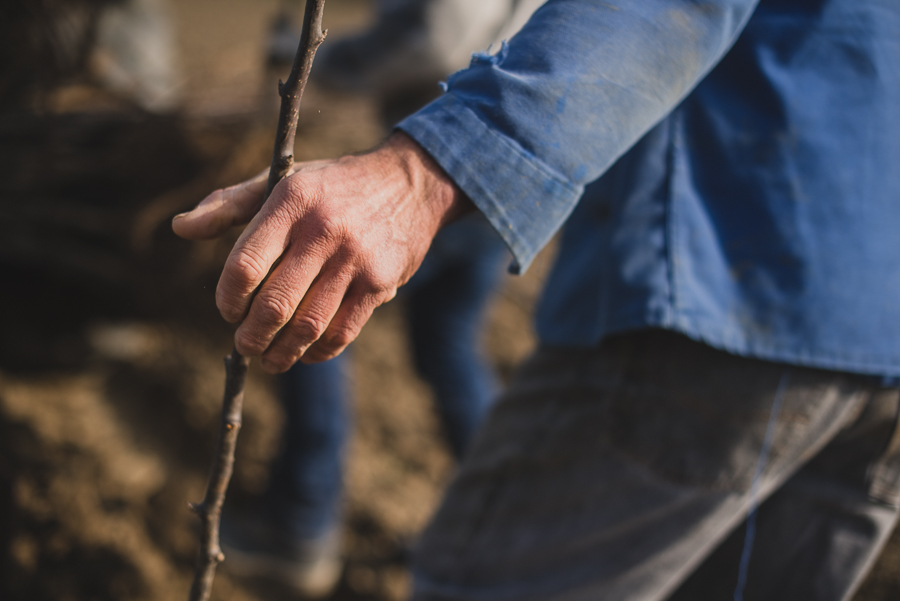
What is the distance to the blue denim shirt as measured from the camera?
54 centimetres

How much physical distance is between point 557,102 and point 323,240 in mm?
251

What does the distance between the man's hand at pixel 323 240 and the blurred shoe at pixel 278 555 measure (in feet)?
3.45

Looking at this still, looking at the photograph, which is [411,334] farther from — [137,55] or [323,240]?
[137,55]

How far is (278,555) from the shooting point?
4.60 feet

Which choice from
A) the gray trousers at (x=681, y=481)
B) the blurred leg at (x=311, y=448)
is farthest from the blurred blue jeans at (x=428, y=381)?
the gray trousers at (x=681, y=481)

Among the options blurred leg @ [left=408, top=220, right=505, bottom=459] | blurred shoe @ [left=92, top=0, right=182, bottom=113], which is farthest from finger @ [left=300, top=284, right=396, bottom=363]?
blurred shoe @ [left=92, top=0, right=182, bottom=113]

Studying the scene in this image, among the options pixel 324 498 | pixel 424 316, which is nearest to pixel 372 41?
pixel 424 316

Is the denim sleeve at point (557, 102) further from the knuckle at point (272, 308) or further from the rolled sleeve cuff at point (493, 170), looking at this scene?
the knuckle at point (272, 308)

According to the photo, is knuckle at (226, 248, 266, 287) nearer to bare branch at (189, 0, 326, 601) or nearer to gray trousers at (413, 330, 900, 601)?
bare branch at (189, 0, 326, 601)

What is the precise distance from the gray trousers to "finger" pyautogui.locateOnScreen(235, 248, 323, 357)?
492 mm

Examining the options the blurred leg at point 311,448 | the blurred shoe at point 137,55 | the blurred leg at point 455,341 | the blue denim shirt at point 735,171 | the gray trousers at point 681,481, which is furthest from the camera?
the blurred shoe at point 137,55

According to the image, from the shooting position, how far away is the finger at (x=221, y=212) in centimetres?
49

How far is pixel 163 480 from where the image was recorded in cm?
175

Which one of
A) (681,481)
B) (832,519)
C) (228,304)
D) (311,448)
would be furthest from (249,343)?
(311,448)
